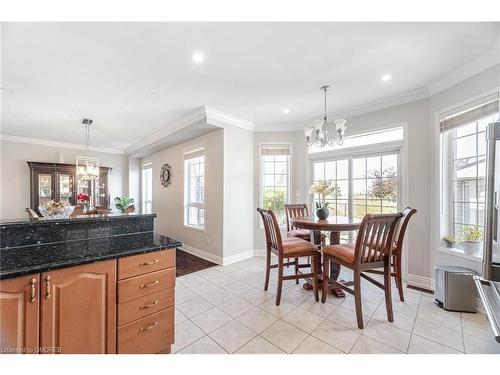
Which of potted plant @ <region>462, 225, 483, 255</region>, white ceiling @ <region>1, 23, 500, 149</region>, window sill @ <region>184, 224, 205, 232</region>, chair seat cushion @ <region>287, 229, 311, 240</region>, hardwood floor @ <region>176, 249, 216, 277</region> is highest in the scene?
white ceiling @ <region>1, 23, 500, 149</region>

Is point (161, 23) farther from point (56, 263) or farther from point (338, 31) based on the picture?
point (56, 263)

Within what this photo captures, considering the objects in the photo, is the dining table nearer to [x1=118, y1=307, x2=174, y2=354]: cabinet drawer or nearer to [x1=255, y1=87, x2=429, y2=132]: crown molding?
[x1=118, y1=307, x2=174, y2=354]: cabinet drawer

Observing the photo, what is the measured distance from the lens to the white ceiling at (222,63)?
5.72ft

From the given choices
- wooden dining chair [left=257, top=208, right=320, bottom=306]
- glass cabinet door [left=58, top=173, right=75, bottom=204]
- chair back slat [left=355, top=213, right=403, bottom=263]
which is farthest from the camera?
glass cabinet door [left=58, top=173, right=75, bottom=204]

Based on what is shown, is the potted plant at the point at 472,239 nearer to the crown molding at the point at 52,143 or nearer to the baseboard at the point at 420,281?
the baseboard at the point at 420,281

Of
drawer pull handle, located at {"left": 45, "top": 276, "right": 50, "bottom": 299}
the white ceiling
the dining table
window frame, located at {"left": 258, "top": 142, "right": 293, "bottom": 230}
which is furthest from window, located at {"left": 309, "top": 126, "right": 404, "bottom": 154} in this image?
drawer pull handle, located at {"left": 45, "top": 276, "right": 50, "bottom": 299}

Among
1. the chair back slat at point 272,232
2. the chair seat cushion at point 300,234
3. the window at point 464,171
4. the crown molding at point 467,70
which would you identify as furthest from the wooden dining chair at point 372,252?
the crown molding at point 467,70

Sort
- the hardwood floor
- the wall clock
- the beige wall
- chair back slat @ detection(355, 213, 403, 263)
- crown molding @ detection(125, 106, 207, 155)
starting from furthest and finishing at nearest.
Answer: the wall clock, the beige wall, crown molding @ detection(125, 106, 207, 155), the hardwood floor, chair back slat @ detection(355, 213, 403, 263)

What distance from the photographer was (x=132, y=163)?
6.67m

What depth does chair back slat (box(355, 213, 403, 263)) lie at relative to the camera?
1882 millimetres

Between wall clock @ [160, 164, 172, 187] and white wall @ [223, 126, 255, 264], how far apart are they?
2.07 meters

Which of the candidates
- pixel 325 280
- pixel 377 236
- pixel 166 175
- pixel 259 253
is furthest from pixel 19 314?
pixel 166 175

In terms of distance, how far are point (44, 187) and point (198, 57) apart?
5.45 metres
